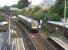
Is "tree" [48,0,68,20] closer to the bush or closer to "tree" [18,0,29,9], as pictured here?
the bush

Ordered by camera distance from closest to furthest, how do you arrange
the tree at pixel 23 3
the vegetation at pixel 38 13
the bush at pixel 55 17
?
the bush at pixel 55 17 < the vegetation at pixel 38 13 < the tree at pixel 23 3

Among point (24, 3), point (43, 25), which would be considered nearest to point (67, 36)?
point (43, 25)

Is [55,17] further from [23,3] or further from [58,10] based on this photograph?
[23,3]

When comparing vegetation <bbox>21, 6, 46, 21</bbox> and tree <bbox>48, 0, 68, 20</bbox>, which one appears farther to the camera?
vegetation <bbox>21, 6, 46, 21</bbox>

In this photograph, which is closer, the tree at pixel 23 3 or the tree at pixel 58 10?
the tree at pixel 58 10

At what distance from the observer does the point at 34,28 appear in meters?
45.4

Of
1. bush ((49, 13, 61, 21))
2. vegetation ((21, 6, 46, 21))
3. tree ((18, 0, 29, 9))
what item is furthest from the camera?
tree ((18, 0, 29, 9))

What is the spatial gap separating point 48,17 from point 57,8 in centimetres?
316

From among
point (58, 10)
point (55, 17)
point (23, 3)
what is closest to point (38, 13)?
point (58, 10)

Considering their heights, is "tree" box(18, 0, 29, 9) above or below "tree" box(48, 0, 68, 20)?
below

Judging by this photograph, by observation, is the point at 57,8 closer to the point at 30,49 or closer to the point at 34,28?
the point at 34,28

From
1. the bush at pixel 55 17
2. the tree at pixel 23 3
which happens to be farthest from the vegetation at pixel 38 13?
the tree at pixel 23 3

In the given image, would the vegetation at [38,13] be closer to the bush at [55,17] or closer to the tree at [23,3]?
the bush at [55,17]

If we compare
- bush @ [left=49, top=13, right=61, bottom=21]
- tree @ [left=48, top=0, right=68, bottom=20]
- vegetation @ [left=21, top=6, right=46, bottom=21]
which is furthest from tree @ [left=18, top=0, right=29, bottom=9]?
bush @ [left=49, top=13, right=61, bottom=21]
